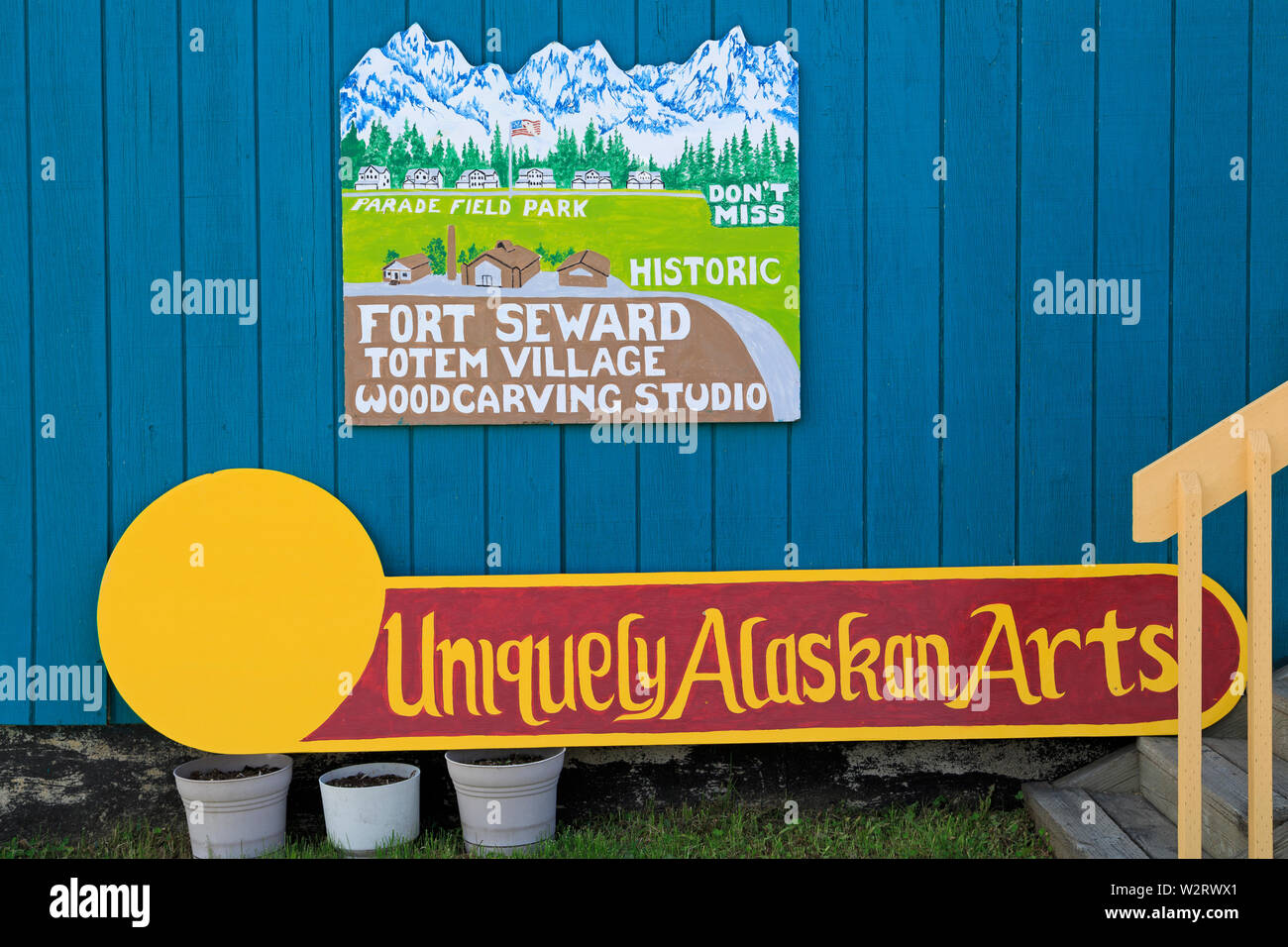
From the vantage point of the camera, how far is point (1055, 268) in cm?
319

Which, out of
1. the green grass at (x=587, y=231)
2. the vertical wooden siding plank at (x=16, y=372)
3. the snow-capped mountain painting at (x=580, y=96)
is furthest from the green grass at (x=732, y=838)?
the snow-capped mountain painting at (x=580, y=96)

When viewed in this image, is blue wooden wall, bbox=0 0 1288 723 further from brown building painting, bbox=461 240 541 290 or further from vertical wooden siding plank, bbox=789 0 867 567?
brown building painting, bbox=461 240 541 290

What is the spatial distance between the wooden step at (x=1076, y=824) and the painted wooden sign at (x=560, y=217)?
1631 mm

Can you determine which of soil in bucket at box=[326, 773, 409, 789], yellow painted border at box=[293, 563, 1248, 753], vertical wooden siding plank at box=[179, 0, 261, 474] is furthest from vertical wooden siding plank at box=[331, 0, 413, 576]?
soil in bucket at box=[326, 773, 409, 789]

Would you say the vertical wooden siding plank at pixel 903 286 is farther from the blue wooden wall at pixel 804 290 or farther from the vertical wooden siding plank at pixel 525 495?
the vertical wooden siding plank at pixel 525 495

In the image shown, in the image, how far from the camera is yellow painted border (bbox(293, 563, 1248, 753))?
10.3 ft

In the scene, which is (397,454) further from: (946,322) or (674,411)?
(946,322)

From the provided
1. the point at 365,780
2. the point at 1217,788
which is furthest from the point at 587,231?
the point at 1217,788

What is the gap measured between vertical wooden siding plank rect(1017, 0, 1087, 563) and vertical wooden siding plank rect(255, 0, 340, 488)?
216 centimetres

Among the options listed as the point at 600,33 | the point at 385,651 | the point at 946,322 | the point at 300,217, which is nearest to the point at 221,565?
the point at 385,651

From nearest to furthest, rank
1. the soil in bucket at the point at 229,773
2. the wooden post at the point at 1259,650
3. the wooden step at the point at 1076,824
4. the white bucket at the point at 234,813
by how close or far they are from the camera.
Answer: the wooden post at the point at 1259,650 → the wooden step at the point at 1076,824 → the white bucket at the point at 234,813 → the soil in bucket at the point at 229,773

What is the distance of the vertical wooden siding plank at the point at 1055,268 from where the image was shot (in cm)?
318

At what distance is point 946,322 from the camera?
10.5 feet

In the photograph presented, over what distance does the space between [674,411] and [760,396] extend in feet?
0.89
